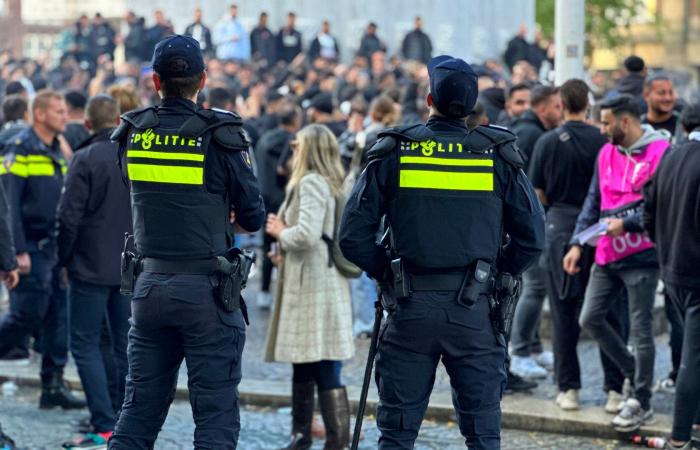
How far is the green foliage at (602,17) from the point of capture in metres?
40.8

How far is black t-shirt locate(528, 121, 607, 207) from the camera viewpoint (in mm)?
7680

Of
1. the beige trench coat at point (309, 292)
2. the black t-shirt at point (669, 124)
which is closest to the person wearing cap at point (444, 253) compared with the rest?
the beige trench coat at point (309, 292)

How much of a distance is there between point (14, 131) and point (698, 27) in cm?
4207

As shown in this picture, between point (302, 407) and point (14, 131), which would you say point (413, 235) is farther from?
point (14, 131)

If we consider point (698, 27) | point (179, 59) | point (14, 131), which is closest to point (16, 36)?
point (698, 27)

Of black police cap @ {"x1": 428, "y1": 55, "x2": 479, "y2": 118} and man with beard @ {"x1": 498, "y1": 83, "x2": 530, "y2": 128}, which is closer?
black police cap @ {"x1": 428, "y1": 55, "x2": 479, "y2": 118}

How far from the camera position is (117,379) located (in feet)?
23.9

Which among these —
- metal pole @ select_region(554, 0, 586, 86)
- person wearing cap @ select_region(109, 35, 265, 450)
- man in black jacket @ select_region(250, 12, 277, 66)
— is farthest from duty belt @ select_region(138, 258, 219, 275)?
man in black jacket @ select_region(250, 12, 277, 66)

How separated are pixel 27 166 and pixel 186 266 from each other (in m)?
3.01

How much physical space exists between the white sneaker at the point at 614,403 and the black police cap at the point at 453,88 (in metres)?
2.85

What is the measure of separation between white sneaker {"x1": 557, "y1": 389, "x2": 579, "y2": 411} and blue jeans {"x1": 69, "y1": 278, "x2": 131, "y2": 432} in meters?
2.53

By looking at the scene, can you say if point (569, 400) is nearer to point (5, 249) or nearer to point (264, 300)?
point (5, 249)

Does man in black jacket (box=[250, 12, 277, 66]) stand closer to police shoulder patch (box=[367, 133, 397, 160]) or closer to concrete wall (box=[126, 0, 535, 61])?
concrete wall (box=[126, 0, 535, 61])

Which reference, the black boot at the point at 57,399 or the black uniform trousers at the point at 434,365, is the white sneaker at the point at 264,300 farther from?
the black uniform trousers at the point at 434,365
